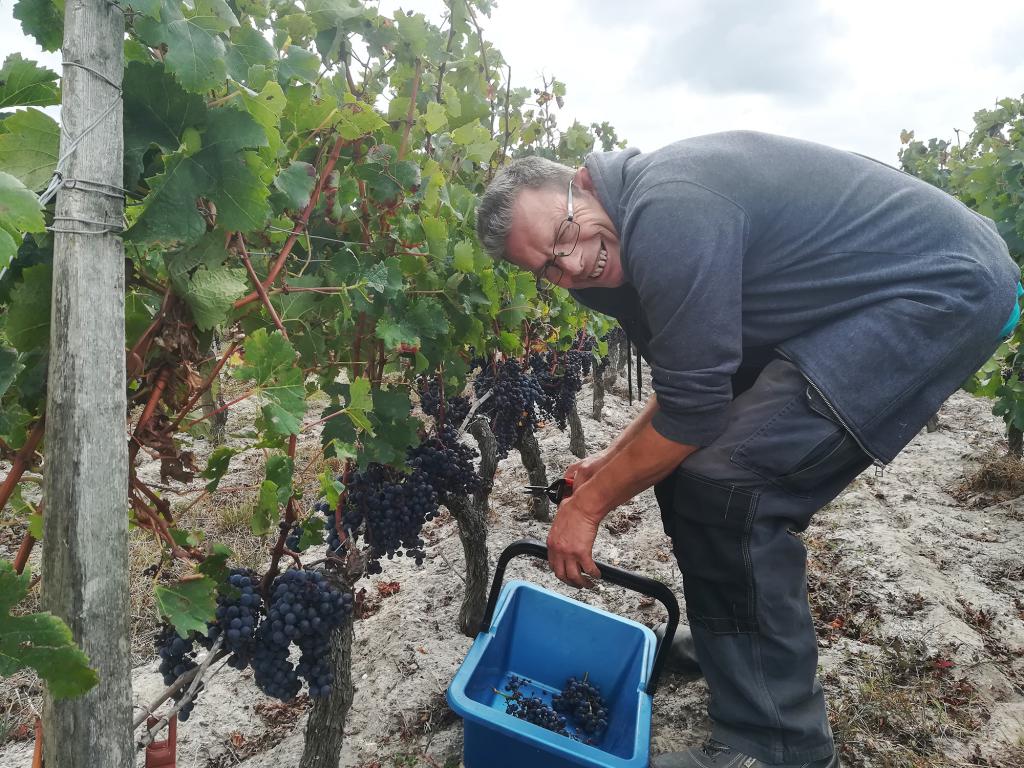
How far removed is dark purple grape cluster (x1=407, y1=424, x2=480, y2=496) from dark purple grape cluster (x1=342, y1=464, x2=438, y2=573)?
0.50 ft

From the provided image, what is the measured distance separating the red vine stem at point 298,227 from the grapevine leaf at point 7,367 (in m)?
0.45

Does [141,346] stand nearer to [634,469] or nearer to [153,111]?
[153,111]

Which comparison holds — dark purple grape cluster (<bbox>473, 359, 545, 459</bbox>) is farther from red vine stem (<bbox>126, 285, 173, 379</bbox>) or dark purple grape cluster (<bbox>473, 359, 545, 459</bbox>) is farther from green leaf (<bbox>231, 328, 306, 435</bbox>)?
red vine stem (<bbox>126, 285, 173, 379</bbox>)

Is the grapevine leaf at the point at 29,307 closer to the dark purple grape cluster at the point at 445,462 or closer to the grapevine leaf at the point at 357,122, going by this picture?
the grapevine leaf at the point at 357,122

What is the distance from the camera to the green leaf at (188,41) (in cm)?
104

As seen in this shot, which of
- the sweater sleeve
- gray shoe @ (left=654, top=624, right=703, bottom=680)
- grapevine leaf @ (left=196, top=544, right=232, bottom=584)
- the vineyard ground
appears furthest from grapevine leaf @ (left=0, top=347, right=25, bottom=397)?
gray shoe @ (left=654, top=624, right=703, bottom=680)

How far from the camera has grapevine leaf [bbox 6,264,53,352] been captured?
116cm

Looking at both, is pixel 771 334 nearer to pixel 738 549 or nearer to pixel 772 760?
pixel 738 549

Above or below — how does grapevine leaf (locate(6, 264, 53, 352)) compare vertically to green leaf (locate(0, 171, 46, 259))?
below

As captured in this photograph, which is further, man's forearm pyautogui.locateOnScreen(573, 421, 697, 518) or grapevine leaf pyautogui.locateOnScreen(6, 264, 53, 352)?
man's forearm pyautogui.locateOnScreen(573, 421, 697, 518)

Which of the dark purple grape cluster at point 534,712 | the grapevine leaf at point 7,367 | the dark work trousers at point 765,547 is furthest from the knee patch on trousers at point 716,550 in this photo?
the grapevine leaf at point 7,367

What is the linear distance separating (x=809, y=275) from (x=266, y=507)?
4.79ft

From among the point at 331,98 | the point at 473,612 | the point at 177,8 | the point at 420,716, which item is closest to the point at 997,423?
the point at 473,612

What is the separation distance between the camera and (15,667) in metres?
0.86
